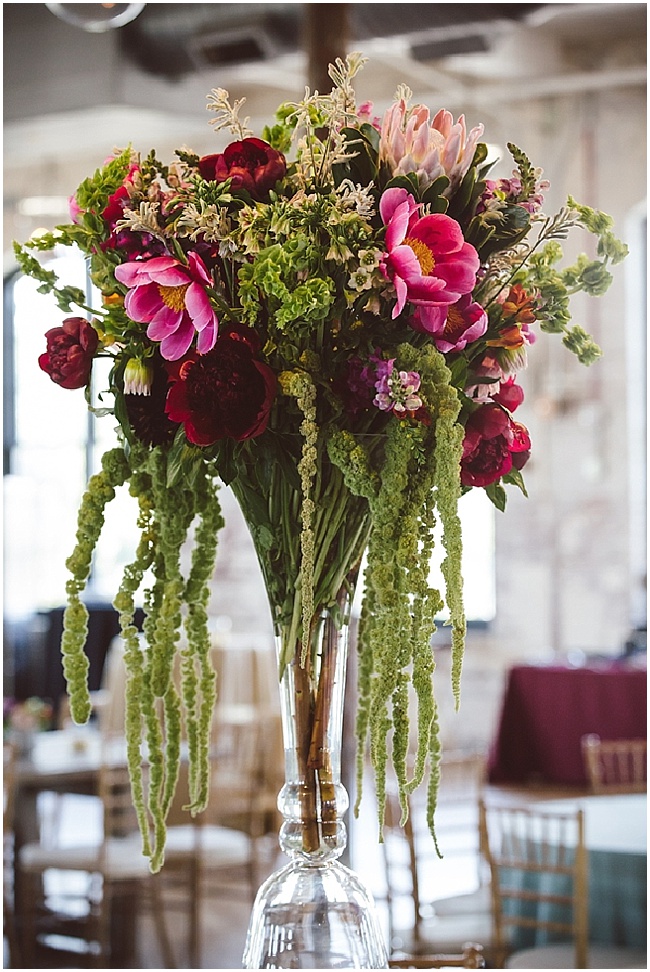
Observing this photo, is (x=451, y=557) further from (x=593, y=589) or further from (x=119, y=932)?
(x=593, y=589)

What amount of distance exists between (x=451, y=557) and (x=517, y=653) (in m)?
7.71

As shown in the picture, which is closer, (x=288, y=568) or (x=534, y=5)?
(x=288, y=568)

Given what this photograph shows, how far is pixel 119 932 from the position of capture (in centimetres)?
498

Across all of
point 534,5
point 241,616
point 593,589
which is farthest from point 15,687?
point 534,5

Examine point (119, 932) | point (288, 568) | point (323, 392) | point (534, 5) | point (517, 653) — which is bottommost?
point (119, 932)

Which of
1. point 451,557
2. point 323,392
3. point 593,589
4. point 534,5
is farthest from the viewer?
point 593,589

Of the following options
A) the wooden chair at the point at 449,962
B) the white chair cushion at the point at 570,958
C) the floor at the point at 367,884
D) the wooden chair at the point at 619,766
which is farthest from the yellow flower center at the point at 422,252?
the wooden chair at the point at 619,766

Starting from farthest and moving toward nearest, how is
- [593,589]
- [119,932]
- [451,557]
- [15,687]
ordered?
[15,687], [593,589], [119,932], [451,557]

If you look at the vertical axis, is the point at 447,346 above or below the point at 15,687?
above

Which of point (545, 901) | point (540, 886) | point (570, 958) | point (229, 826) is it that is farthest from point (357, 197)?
point (229, 826)

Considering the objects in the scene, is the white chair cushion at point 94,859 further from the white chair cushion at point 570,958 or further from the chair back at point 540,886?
the white chair cushion at point 570,958

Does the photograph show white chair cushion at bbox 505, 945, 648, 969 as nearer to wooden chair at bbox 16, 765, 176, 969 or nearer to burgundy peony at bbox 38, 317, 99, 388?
wooden chair at bbox 16, 765, 176, 969

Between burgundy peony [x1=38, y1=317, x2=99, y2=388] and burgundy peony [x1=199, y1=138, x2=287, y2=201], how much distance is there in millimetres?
184

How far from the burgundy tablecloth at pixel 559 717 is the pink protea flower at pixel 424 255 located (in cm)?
585
